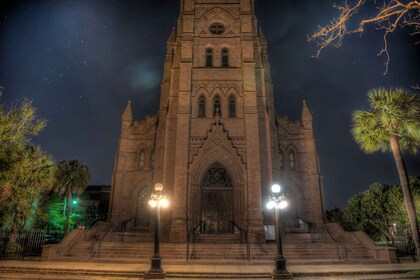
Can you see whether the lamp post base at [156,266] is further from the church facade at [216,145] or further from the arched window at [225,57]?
the arched window at [225,57]

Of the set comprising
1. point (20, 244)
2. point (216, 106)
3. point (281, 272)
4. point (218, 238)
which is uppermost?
point (216, 106)

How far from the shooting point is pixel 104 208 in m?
44.2

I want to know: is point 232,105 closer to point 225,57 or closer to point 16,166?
point 225,57

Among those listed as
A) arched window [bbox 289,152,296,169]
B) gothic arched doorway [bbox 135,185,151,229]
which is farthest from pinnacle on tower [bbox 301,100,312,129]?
gothic arched doorway [bbox 135,185,151,229]

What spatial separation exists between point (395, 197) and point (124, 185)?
2123 centimetres

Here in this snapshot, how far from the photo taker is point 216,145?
22812 millimetres

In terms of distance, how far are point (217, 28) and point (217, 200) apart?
15.6 m

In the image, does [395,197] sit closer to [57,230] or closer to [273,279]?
[273,279]

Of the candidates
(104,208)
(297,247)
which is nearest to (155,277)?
(297,247)

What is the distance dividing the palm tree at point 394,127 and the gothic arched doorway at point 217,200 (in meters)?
10.6

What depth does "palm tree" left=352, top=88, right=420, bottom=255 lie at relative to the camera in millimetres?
13992

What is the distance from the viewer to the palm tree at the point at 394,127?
14.0m

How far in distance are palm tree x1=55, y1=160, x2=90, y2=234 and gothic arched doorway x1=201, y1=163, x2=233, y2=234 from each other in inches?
482

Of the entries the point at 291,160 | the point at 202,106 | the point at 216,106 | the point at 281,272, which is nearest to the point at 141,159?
the point at 202,106
